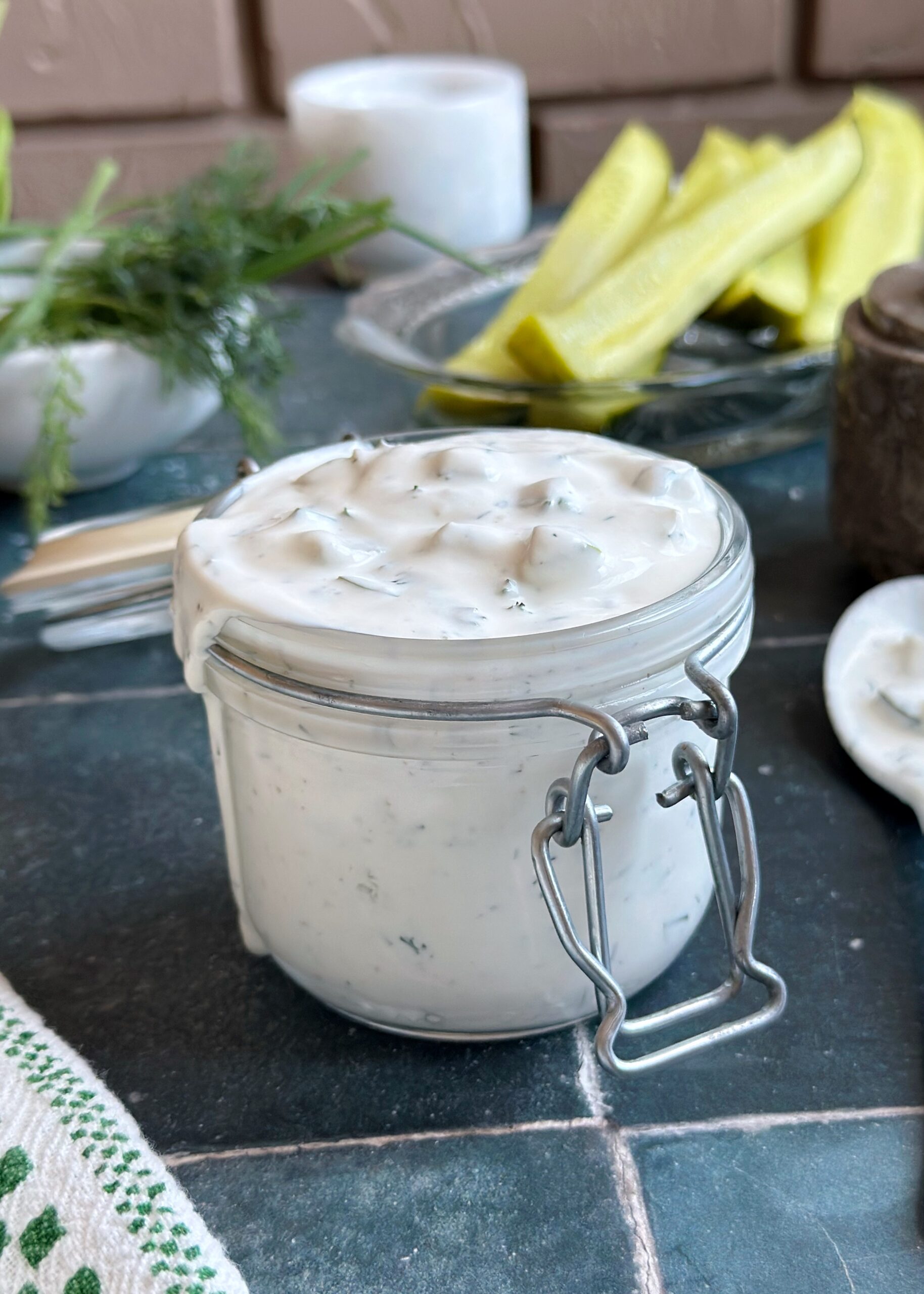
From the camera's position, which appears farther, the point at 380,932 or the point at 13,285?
the point at 13,285

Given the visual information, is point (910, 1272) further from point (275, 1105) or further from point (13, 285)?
point (13, 285)

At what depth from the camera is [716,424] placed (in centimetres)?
80

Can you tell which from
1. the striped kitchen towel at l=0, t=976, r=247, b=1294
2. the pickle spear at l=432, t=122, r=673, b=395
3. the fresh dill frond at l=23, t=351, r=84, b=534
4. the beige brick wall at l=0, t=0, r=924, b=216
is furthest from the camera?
the beige brick wall at l=0, t=0, r=924, b=216

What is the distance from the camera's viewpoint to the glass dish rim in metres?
0.71

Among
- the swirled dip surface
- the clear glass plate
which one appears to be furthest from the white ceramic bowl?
the swirled dip surface

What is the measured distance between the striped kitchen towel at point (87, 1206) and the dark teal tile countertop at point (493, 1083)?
31 millimetres

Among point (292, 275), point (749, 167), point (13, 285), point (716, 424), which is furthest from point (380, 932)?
point (292, 275)

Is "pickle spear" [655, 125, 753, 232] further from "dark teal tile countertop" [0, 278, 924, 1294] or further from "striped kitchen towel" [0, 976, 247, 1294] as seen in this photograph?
"striped kitchen towel" [0, 976, 247, 1294]

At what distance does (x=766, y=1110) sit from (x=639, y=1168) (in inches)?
1.8

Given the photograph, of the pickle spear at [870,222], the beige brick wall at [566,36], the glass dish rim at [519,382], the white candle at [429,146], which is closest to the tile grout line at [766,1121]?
the glass dish rim at [519,382]

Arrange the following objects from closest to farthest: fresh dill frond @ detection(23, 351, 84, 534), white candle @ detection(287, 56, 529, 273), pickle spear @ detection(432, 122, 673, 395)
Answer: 1. fresh dill frond @ detection(23, 351, 84, 534)
2. pickle spear @ detection(432, 122, 673, 395)
3. white candle @ detection(287, 56, 529, 273)

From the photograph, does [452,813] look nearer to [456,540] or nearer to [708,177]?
[456,540]

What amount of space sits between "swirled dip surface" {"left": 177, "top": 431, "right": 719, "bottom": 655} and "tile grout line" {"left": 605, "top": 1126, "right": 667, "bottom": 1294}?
0.16m

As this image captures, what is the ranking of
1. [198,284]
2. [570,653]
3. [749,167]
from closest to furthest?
[570,653], [198,284], [749,167]
